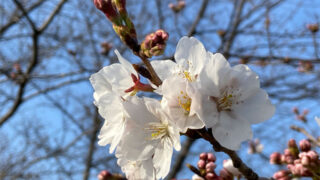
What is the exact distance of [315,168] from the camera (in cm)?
115

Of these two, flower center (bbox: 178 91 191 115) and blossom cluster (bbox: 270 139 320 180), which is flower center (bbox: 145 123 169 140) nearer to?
flower center (bbox: 178 91 191 115)

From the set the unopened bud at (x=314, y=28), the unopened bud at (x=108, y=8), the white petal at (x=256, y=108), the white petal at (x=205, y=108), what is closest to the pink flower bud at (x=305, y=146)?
the white petal at (x=256, y=108)

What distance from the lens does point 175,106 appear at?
34.9 inches

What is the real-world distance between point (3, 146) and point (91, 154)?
182 centimetres

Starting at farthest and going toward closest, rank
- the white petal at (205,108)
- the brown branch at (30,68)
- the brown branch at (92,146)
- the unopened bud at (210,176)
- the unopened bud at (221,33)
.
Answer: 1. the brown branch at (92,146)
2. the unopened bud at (221,33)
3. the brown branch at (30,68)
4. the unopened bud at (210,176)
5. the white petal at (205,108)

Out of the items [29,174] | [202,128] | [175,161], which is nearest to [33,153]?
[29,174]

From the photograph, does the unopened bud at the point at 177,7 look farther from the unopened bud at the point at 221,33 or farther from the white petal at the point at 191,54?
the white petal at the point at 191,54

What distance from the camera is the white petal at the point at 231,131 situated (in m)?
0.84

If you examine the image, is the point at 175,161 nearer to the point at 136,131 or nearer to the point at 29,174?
the point at 29,174

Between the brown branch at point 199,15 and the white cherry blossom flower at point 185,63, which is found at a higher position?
the white cherry blossom flower at point 185,63

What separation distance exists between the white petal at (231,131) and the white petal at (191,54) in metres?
0.19

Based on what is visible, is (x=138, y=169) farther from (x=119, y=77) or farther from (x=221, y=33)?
(x=221, y=33)

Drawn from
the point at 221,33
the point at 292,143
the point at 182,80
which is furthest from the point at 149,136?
the point at 221,33

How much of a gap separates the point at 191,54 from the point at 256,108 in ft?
0.94
